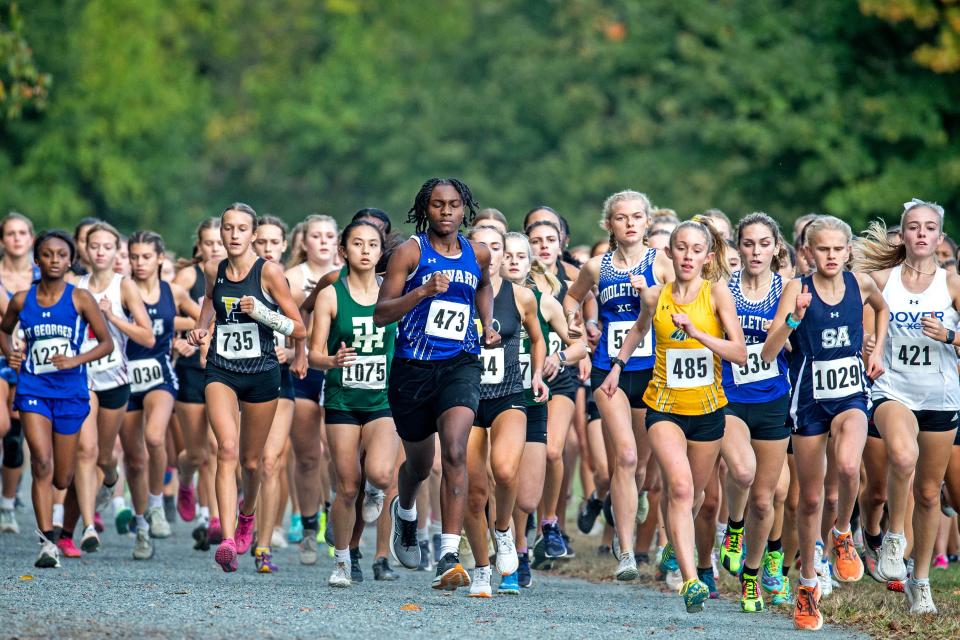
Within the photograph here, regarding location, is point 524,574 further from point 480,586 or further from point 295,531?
point 295,531

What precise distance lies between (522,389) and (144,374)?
394 centimetres

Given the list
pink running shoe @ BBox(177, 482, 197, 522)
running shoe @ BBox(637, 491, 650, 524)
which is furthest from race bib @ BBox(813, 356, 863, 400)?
pink running shoe @ BBox(177, 482, 197, 522)

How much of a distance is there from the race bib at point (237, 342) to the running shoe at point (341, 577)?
4.85ft

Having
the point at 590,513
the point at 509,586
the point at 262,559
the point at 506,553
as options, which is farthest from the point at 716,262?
the point at 262,559

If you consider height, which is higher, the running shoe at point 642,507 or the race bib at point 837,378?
the race bib at point 837,378

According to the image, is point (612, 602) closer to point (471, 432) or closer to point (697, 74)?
point (471, 432)

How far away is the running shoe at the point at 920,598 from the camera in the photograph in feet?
33.0

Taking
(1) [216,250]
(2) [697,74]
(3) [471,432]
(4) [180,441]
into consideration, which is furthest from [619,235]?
(2) [697,74]

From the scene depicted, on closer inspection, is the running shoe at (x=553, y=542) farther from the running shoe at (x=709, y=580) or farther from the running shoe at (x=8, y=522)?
the running shoe at (x=8, y=522)

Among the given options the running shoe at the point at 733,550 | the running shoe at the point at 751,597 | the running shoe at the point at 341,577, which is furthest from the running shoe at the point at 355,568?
the running shoe at the point at 751,597

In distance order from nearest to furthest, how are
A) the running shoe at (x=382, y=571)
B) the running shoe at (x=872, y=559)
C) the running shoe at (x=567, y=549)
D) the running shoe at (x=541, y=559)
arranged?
the running shoe at (x=872, y=559), the running shoe at (x=382, y=571), the running shoe at (x=541, y=559), the running shoe at (x=567, y=549)

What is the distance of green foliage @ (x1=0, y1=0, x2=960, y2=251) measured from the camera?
3122cm

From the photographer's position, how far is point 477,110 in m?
44.2

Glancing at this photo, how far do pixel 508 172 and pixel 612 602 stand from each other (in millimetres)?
33214
